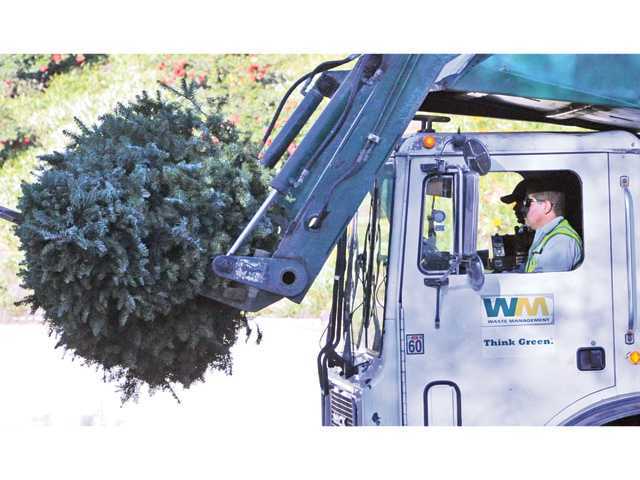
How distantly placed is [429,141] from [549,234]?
0.89 meters

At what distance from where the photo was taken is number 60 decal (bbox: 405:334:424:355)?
5012mm

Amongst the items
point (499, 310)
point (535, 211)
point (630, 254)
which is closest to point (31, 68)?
point (535, 211)

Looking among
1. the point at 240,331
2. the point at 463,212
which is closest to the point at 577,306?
the point at 463,212

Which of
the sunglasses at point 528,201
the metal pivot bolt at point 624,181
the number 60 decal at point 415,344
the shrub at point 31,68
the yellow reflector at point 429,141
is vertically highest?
the shrub at point 31,68

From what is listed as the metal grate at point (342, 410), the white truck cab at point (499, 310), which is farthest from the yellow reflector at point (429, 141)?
the metal grate at point (342, 410)

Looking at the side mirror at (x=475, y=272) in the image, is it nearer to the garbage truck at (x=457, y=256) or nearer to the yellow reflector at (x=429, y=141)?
the garbage truck at (x=457, y=256)

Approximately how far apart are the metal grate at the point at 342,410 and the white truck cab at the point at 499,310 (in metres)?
0.02

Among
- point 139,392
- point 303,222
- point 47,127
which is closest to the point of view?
point 303,222

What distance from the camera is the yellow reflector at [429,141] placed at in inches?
199

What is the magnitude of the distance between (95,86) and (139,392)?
9637mm

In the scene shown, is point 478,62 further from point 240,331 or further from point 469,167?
point 240,331

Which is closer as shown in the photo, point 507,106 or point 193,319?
point 193,319

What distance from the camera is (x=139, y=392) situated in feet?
18.2

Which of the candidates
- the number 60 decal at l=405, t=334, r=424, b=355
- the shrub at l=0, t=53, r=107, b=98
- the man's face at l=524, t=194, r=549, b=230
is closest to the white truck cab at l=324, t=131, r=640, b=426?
the number 60 decal at l=405, t=334, r=424, b=355
